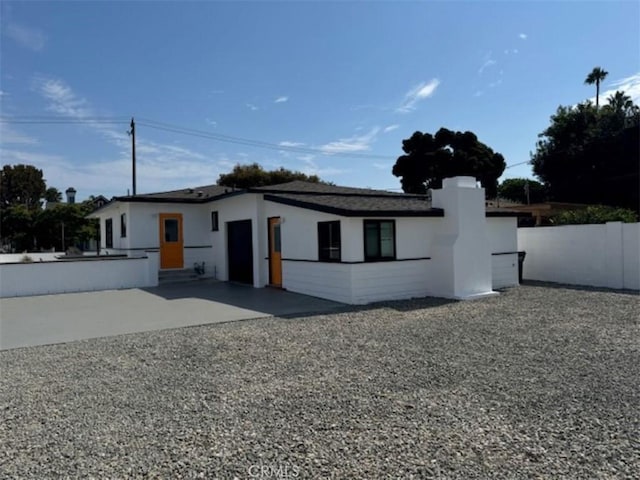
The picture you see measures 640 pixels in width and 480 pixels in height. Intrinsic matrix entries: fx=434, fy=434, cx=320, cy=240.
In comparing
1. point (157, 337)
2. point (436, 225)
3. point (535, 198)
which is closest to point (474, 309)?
point (436, 225)

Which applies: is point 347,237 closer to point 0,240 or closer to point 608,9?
point 608,9

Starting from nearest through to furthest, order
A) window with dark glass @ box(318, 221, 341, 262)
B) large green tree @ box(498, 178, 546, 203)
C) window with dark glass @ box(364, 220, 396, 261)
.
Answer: window with dark glass @ box(364, 220, 396, 261)
window with dark glass @ box(318, 221, 341, 262)
large green tree @ box(498, 178, 546, 203)

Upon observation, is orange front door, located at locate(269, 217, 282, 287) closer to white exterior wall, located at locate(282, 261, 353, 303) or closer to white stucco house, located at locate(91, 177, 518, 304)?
white stucco house, located at locate(91, 177, 518, 304)

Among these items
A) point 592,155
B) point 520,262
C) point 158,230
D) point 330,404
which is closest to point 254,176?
point 158,230

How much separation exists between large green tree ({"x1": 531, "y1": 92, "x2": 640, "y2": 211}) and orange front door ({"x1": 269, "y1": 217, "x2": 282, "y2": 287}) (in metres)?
23.7

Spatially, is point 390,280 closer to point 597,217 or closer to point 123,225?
point 597,217

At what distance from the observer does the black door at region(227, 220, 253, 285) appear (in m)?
14.1

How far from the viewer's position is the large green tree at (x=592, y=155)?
88.0ft

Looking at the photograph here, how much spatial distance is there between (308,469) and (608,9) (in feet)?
40.6

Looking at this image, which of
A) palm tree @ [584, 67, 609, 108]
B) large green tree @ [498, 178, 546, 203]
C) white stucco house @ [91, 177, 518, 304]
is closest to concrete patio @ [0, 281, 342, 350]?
white stucco house @ [91, 177, 518, 304]

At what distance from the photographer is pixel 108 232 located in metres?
19.8

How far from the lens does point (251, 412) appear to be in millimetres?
3959

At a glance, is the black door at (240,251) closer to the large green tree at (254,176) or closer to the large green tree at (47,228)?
the large green tree at (47,228)

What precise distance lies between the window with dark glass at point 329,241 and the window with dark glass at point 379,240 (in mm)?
696
